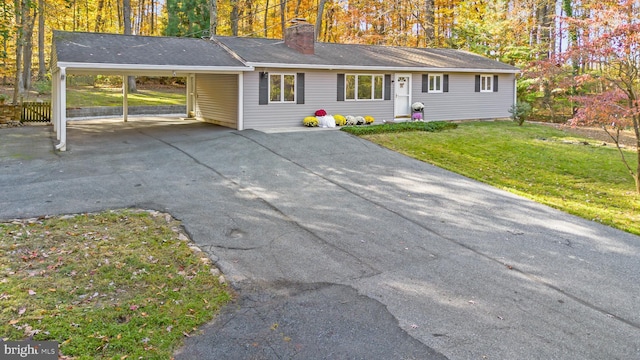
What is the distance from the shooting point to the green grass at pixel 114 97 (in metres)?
24.6

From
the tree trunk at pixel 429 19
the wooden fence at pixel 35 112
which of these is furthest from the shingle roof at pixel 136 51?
the tree trunk at pixel 429 19

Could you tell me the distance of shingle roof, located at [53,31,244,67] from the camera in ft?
44.1

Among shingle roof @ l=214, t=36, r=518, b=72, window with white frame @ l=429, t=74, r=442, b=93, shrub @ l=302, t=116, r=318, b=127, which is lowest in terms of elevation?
shrub @ l=302, t=116, r=318, b=127

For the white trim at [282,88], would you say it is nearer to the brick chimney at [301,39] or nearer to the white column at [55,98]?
the brick chimney at [301,39]

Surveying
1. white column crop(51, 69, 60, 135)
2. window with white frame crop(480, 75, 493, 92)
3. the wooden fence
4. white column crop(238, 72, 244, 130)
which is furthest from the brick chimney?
the wooden fence

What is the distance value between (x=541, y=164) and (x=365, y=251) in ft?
29.1

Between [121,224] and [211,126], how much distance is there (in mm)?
11271

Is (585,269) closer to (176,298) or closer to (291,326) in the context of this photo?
(291,326)

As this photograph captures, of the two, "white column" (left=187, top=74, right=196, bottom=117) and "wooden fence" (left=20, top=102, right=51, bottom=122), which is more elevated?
"white column" (left=187, top=74, right=196, bottom=117)

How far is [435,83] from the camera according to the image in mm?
20125

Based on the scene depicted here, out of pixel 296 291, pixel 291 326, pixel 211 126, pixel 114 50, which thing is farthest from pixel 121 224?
pixel 211 126

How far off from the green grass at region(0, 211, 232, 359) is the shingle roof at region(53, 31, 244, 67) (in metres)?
8.04

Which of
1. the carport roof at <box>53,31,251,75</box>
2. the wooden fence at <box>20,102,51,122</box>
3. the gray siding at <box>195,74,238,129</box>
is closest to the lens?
the carport roof at <box>53,31,251,75</box>

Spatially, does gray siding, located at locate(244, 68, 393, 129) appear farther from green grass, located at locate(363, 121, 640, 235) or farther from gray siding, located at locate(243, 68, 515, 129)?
green grass, located at locate(363, 121, 640, 235)
